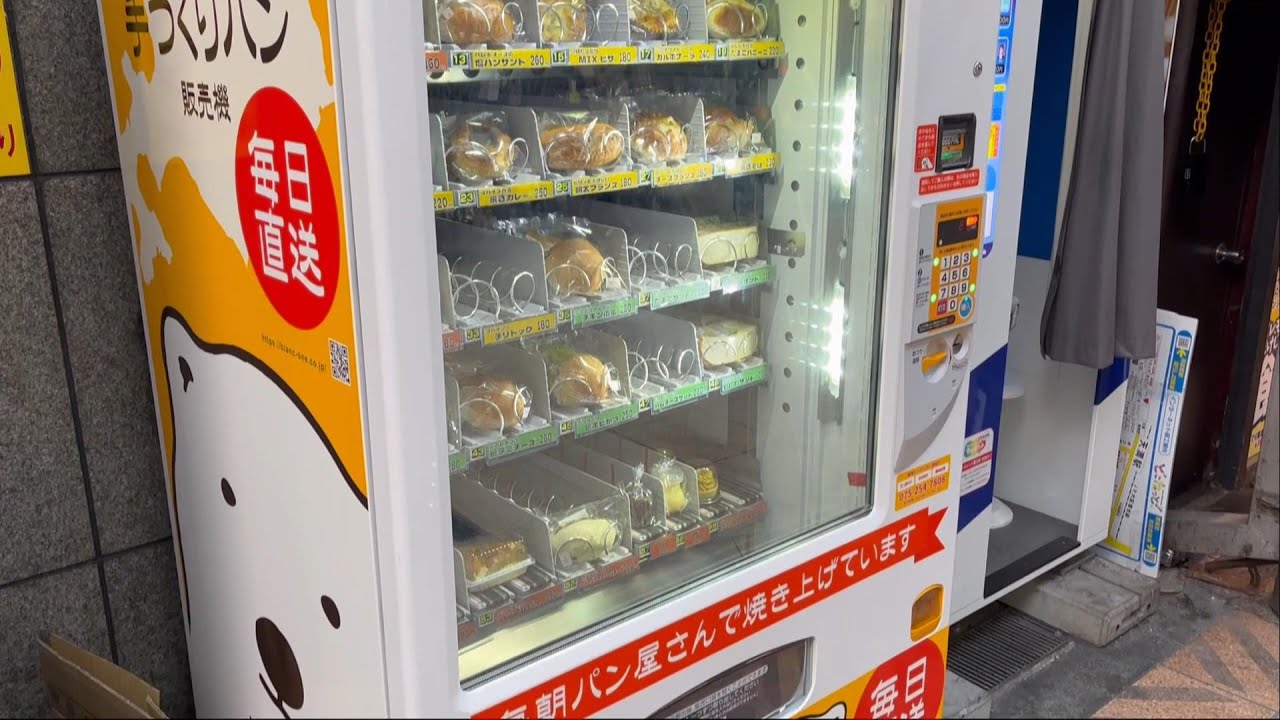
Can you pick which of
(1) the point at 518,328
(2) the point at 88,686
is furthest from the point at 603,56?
(2) the point at 88,686

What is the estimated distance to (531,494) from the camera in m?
2.01

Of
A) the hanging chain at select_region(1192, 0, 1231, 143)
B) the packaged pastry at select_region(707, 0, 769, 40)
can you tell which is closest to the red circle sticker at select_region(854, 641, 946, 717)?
the packaged pastry at select_region(707, 0, 769, 40)

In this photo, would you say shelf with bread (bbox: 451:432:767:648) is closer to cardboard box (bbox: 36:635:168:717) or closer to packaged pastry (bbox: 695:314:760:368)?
packaged pastry (bbox: 695:314:760:368)

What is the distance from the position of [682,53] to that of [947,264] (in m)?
0.68

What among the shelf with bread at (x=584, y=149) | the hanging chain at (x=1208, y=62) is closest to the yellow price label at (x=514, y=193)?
the shelf with bread at (x=584, y=149)

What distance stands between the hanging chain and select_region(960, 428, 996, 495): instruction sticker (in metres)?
1.62

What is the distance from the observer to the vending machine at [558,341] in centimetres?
135

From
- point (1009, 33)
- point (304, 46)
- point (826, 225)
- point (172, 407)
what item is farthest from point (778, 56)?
point (172, 407)

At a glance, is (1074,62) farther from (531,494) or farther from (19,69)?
(19,69)

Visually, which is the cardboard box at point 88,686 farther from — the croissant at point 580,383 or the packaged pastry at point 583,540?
the croissant at point 580,383

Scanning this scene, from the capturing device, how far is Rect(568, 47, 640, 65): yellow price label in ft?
5.26

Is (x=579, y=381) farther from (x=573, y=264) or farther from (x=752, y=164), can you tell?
(x=752, y=164)

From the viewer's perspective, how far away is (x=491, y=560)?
180 centimetres

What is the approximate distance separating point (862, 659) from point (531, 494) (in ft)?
2.49
